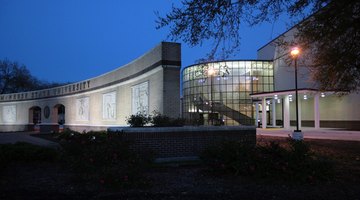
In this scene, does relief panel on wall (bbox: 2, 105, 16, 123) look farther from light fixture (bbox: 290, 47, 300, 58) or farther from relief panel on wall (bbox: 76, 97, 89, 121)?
light fixture (bbox: 290, 47, 300, 58)

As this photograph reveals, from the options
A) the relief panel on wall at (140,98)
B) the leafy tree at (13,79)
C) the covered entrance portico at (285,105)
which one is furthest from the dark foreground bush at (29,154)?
the leafy tree at (13,79)

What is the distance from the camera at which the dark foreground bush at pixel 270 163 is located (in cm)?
815

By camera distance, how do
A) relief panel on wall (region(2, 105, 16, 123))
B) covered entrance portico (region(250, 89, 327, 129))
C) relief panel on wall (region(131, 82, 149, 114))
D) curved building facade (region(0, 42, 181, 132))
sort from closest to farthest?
curved building facade (region(0, 42, 181, 132))
relief panel on wall (region(131, 82, 149, 114))
covered entrance portico (region(250, 89, 327, 129))
relief panel on wall (region(2, 105, 16, 123))

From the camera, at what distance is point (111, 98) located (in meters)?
27.1

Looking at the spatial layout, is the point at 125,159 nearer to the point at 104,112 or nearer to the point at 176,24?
the point at 176,24

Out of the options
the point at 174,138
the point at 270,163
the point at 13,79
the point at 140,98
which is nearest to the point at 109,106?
the point at 140,98

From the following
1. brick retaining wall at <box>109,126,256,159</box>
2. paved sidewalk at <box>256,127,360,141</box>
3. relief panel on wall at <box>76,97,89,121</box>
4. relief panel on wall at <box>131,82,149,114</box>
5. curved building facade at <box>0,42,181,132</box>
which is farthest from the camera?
relief panel on wall at <box>76,97,89,121</box>

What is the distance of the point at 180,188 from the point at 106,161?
272 cm

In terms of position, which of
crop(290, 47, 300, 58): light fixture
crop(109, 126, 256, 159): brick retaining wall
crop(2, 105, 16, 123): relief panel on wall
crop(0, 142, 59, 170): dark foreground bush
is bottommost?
crop(0, 142, 59, 170): dark foreground bush

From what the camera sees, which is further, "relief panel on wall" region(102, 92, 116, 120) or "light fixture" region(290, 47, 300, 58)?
"relief panel on wall" region(102, 92, 116, 120)

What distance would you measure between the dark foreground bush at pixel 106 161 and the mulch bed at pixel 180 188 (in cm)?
27

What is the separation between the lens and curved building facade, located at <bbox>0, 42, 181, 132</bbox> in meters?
18.3

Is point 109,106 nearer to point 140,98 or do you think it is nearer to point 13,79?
point 140,98

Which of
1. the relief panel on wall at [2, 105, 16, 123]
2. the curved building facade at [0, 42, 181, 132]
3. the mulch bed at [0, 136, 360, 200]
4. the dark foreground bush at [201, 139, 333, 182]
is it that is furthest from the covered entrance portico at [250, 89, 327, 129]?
the relief panel on wall at [2, 105, 16, 123]
